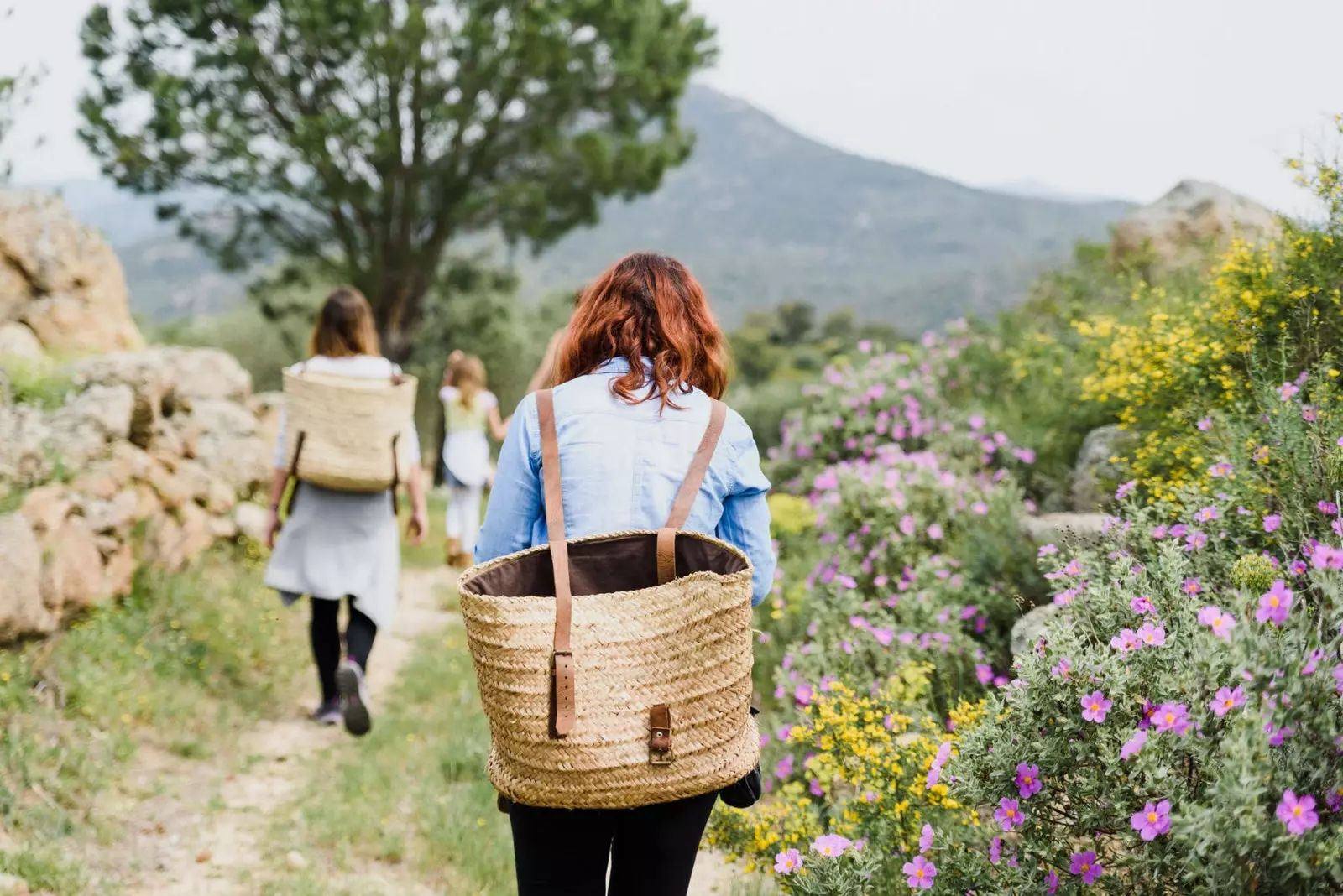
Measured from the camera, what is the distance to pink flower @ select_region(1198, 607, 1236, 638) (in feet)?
5.81

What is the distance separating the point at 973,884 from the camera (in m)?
2.38

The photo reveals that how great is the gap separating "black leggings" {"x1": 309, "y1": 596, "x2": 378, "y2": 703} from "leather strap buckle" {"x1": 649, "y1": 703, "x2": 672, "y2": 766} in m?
3.17

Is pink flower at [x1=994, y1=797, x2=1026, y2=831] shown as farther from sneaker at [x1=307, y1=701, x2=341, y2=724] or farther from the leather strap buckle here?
sneaker at [x1=307, y1=701, x2=341, y2=724]

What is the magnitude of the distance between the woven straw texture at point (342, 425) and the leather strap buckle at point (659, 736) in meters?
2.92

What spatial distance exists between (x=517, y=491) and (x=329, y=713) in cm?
356

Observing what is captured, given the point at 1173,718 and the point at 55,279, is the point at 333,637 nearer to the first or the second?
the point at 1173,718

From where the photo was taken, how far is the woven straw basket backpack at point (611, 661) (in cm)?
175

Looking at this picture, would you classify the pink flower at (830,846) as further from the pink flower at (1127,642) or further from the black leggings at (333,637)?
the black leggings at (333,637)

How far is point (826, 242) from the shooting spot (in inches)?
6152

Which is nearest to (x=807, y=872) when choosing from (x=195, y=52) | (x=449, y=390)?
(x=449, y=390)

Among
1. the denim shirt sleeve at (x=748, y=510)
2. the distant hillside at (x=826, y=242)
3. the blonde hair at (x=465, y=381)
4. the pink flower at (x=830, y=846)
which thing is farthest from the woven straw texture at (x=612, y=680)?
the distant hillside at (x=826, y=242)

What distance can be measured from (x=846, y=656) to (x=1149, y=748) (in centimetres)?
225

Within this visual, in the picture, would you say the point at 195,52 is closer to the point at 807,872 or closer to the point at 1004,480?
the point at 1004,480

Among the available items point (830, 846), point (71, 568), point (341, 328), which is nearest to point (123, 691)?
point (71, 568)
